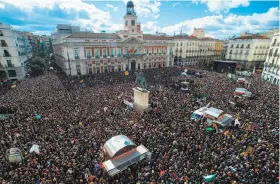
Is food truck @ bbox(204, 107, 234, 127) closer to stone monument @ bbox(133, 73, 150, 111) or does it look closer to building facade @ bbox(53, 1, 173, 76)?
stone monument @ bbox(133, 73, 150, 111)

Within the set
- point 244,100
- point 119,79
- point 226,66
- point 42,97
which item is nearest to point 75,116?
point 42,97

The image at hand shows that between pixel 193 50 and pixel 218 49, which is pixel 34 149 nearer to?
pixel 193 50

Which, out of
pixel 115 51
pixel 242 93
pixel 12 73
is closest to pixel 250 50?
pixel 242 93

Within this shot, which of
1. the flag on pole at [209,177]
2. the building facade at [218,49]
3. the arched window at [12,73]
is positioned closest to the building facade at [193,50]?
the building facade at [218,49]

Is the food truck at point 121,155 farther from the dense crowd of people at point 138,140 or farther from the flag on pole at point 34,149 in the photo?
the flag on pole at point 34,149

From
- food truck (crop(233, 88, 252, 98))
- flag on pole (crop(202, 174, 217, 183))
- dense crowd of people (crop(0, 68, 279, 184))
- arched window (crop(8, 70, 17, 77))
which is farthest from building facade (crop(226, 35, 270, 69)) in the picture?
arched window (crop(8, 70, 17, 77))

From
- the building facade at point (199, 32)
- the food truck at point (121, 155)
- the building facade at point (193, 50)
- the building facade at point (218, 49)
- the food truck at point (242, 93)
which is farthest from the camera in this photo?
the building facade at point (199, 32)

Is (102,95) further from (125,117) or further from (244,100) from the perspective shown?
(244,100)
